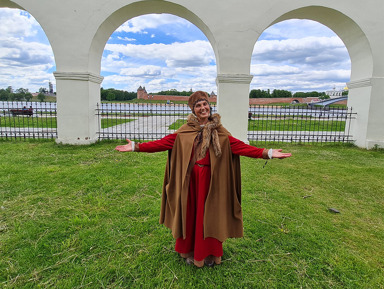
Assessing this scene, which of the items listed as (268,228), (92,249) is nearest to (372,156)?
(268,228)

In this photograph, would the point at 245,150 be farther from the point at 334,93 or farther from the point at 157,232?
the point at 334,93

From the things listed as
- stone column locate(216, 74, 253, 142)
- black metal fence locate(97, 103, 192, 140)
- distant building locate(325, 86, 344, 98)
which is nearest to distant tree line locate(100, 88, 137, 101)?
black metal fence locate(97, 103, 192, 140)

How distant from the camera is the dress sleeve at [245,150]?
218cm

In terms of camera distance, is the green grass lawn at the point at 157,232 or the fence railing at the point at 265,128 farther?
the fence railing at the point at 265,128

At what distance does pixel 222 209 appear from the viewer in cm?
221

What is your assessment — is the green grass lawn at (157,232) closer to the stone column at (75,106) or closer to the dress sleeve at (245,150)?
the dress sleeve at (245,150)

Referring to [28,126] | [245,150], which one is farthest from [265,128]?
[245,150]

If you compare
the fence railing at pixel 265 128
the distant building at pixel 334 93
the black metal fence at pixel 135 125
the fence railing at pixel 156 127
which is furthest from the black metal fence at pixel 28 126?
the distant building at pixel 334 93

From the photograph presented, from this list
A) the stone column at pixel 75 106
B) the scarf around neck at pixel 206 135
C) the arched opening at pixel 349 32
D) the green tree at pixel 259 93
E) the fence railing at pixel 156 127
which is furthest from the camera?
the green tree at pixel 259 93

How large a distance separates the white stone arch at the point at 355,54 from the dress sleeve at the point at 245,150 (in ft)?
22.2

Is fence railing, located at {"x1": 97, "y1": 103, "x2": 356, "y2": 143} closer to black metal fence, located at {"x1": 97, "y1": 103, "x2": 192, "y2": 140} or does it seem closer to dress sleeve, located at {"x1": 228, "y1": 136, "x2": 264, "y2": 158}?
black metal fence, located at {"x1": 97, "y1": 103, "x2": 192, "y2": 140}

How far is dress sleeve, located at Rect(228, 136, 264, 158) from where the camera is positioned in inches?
86.0

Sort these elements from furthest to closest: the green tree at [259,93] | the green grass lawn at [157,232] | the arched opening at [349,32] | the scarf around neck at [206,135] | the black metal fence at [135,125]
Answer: the green tree at [259,93] → the black metal fence at [135,125] → the arched opening at [349,32] → the green grass lawn at [157,232] → the scarf around neck at [206,135]

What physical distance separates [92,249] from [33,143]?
7.04 meters
